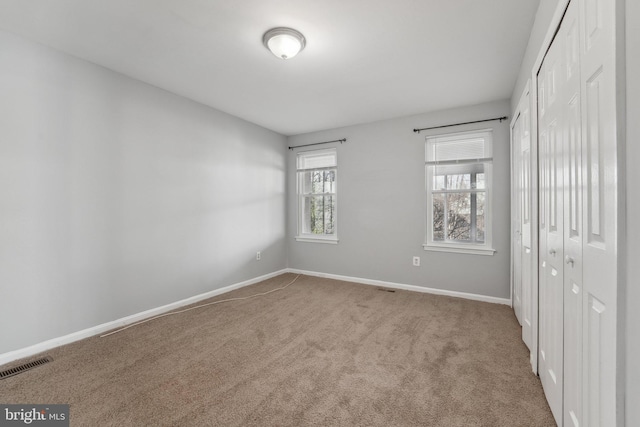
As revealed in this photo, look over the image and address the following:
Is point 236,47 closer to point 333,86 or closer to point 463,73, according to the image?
point 333,86

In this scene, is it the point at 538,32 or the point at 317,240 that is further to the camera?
the point at 317,240

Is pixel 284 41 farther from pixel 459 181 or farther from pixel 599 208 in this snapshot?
pixel 459 181

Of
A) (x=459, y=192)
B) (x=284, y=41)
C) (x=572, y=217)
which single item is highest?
(x=284, y=41)

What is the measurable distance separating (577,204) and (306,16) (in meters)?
2.04

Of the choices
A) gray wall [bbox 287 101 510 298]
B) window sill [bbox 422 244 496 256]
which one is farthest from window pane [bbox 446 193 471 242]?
gray wall [bbox 287 101 510 298]

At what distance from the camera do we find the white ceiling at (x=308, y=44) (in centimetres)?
194

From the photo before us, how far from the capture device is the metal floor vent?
1.97m

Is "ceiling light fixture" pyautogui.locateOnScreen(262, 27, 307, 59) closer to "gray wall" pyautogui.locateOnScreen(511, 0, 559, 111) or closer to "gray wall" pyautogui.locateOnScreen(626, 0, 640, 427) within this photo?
"gray wall" pyautogui.locateOnScreen(511, 0, 559, 111)

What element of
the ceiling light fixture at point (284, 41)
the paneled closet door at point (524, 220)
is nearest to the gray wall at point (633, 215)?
the paneled closet door at point (524, 220)

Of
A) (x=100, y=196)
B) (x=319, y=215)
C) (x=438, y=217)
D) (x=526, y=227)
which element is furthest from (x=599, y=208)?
(x=319, y=215)

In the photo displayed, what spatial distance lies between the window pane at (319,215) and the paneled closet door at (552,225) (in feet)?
10.8

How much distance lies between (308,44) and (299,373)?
2.64 metres

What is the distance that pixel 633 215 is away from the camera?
2.48ft

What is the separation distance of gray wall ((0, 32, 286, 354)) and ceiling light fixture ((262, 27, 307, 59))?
1743mm
